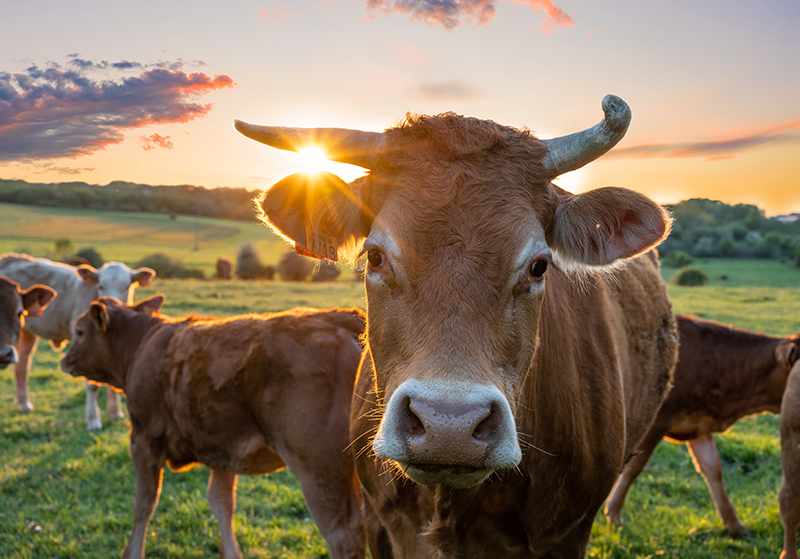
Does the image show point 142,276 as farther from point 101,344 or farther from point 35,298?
point 101,344

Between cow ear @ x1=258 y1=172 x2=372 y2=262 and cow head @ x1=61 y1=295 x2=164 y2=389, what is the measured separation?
12.1 feet

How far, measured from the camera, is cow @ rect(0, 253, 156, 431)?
891 centimetres

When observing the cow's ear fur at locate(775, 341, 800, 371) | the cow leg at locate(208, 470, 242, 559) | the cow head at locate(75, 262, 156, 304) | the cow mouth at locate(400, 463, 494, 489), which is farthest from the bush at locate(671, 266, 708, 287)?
the cow mouth at locate(400, 463, 494, 489)

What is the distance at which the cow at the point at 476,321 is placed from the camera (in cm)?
191

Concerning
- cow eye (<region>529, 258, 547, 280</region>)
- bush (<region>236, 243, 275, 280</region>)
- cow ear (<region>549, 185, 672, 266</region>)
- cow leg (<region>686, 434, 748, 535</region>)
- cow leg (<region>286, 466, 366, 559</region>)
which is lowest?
bush (<region>236, 243, 275, 280</region>)

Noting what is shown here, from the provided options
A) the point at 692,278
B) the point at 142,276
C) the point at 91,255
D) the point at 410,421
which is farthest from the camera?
the point at 692,278

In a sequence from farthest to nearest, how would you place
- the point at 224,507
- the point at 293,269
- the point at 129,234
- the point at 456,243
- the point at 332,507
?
the point at 293,269 < the point at 129,234 < the point at 224,507 < the point at 332,507 < the point at 456,243

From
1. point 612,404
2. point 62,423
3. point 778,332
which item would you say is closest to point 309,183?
point 612,404

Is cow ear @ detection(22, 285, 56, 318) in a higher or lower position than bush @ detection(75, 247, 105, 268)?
higher

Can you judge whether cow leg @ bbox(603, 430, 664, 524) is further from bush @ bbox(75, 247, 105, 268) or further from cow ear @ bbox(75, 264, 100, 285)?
bush @ bbox(75, 247, 105, 268)

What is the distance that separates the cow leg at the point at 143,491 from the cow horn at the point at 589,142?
4.13 m

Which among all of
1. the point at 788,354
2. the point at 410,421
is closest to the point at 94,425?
the point at 410,421

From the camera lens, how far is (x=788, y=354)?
18.4ft

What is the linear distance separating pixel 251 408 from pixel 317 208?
2144 mm
